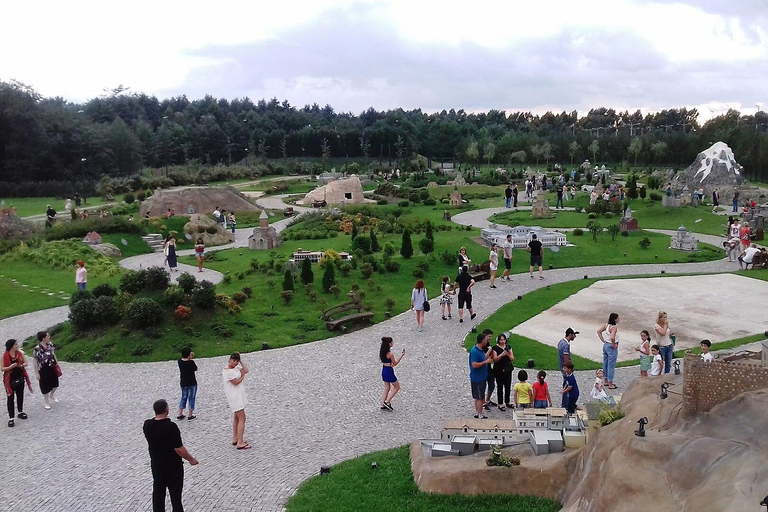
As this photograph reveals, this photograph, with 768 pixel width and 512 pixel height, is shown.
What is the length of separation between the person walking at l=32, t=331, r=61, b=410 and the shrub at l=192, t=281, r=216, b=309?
5801mm

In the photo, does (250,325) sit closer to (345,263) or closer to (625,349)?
(345,263)

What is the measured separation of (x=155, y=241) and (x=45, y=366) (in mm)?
23227

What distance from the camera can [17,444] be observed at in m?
13.0

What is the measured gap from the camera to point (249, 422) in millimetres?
13867

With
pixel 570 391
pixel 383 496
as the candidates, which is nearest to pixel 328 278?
pixel 570 391

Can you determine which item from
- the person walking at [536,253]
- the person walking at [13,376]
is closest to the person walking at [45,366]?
the person walking at [13,376]

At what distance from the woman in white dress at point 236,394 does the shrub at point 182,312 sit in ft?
26.2

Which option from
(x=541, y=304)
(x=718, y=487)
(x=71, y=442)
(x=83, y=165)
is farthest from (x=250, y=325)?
(x=83, y=165)

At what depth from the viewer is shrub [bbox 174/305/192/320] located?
19.9m

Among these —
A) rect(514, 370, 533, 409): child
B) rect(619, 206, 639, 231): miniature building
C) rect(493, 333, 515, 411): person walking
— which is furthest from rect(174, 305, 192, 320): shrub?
rect(619, 206, 639, 231): miniature building

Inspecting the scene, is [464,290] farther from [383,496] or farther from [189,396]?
[383,496]

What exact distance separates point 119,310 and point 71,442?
7654 mm

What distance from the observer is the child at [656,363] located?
14.5 m

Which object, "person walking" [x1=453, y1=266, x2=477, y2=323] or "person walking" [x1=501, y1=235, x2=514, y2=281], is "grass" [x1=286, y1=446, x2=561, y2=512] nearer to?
"person walking" [x1=453, y1=266, x2=477, y2=323]
